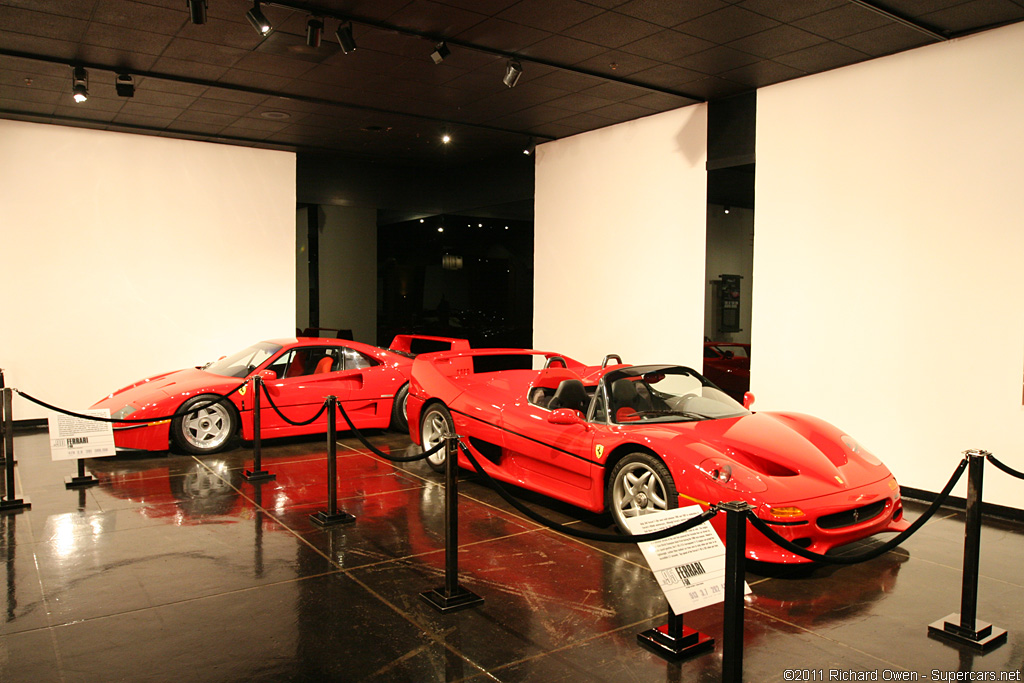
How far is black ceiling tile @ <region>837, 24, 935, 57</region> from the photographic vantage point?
18.2 ft

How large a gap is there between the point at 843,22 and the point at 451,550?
4747 mm

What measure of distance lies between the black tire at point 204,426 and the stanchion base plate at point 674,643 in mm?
5257

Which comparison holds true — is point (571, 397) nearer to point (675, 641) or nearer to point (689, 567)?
point (675, 641)

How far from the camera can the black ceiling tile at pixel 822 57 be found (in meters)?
5.98

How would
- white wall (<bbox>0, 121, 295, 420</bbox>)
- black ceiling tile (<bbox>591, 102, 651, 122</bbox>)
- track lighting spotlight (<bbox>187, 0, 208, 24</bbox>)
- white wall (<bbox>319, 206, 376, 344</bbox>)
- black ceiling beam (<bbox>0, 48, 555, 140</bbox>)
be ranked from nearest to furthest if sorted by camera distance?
track lighting spotlight (<bbox>187, 0, 208, 24</bbox>) → black ceiling beam (<bbox>0, 48, 555, 140</bbox>) → black ceiling tile (<bbox>591, 102, 651, 122</bbox>) → white wall (<bbox>0, 121, 295, 420</bbox>) → white wall (<bbox>319, 206, 376, 344</bbox>)

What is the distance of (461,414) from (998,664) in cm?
394

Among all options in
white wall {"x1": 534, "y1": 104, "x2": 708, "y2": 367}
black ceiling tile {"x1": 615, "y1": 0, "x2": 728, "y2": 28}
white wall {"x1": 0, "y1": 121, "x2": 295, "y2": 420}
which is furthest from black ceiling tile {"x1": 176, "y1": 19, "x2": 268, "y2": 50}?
white wall {"x1": 534, "y1": 104, "x2": 708, "y2": 367}

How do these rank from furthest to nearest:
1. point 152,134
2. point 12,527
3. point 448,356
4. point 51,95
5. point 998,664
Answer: point 152,134 < point 51,95 < point 448,356 < point 12,527 < point 998,664

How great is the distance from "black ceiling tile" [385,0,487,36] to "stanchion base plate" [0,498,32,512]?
4.52 m

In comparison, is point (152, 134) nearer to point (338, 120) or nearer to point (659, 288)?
point (338, 120)

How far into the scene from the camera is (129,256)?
9.39 metres

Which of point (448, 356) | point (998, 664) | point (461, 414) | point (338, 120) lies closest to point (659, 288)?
point (448, 356)

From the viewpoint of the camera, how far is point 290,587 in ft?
12.8

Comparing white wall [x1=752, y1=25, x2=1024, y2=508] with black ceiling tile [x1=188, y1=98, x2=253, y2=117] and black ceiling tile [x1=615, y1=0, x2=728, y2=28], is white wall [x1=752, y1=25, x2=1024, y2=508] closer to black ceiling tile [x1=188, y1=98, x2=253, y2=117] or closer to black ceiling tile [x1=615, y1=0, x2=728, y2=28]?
black ceiling tile [x1=615, y1=0, x2=728, y2=28]
